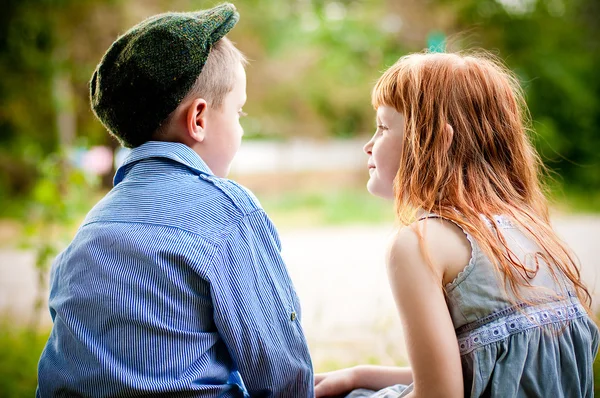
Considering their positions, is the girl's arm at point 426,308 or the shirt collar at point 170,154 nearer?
the girl's arm at point 426,308

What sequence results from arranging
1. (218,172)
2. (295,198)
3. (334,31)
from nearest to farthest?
(218,172), (295,198), (334,31)

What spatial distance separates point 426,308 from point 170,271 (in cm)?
51

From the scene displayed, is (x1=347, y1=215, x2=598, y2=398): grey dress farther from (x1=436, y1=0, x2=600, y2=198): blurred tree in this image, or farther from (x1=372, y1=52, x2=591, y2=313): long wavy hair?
(x1=436, y1=0, x2=600, y2=198): blurred tree

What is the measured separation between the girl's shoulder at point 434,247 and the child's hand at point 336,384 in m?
0.41

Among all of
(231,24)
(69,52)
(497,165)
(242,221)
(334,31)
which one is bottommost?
(242,221)

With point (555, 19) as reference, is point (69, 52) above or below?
below

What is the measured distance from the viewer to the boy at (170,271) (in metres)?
1.22

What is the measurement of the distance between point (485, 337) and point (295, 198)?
9257 mm

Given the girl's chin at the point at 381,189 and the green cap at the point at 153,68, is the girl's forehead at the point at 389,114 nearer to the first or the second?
the girl's chin at the point at 381,189

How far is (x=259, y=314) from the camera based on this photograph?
1270 mm

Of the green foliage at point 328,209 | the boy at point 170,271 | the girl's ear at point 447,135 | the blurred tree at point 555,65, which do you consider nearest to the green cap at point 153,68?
the boy at point 170,271

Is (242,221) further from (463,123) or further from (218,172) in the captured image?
(463,123)

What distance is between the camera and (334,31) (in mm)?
12508

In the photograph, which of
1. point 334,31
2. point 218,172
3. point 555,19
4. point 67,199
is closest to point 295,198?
point 334,31
